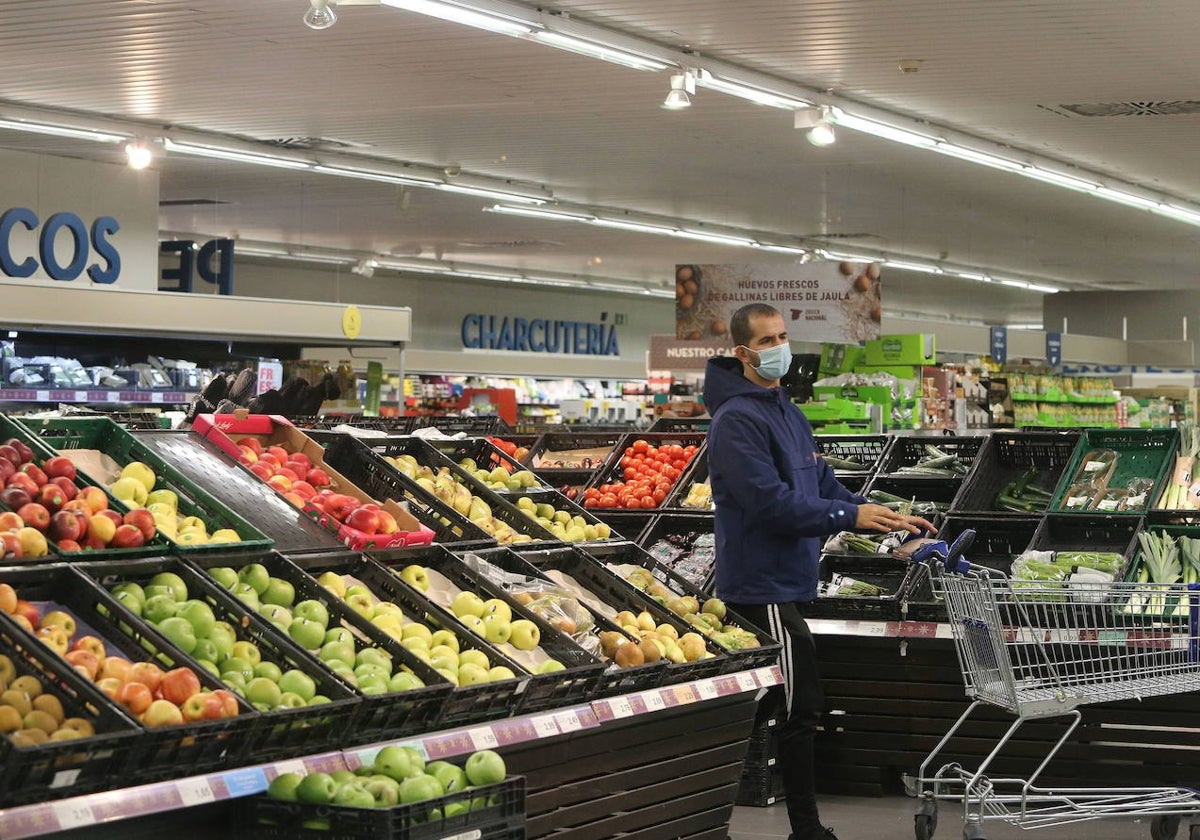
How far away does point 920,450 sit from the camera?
6996 mm

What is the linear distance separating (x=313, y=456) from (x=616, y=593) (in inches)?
45.9

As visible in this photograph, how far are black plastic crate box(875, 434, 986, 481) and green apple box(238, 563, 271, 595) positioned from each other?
366 cm

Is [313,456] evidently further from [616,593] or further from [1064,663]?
[1064,663]

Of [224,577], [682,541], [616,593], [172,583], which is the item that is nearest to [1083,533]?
[682,541]

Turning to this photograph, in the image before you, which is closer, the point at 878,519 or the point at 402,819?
the point at 402,819

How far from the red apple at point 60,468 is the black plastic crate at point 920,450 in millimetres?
3930

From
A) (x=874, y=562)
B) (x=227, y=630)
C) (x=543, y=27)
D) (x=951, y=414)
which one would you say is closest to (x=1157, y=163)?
(x=951, y=414)

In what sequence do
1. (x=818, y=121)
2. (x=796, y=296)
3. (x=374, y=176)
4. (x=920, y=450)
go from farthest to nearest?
(x=374, y=176), (x=796, y=296), (x=818, y=121), (x=920, y=450)

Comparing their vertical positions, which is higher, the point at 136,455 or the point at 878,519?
the point at 136,455

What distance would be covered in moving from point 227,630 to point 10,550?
517 mm

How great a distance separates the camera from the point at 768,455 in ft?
15.7

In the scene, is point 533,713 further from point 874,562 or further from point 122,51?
point 122,51

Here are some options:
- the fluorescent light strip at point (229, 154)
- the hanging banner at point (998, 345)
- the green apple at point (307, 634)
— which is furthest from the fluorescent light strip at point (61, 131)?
the hanging banner at point (998, 345)

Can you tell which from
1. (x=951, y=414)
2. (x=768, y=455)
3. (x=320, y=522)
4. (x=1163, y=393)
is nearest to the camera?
(x=320, y=522)
